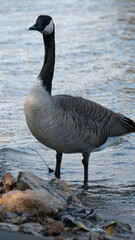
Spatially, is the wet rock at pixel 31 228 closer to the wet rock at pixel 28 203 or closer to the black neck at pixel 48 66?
the wet rock at pixel 28 203

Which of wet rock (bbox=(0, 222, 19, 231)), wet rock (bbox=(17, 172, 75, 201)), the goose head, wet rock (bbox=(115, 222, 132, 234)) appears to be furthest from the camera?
the goose head

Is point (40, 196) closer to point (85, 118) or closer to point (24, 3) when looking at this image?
point (85, 118)

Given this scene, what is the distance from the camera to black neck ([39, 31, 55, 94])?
7316 millimetres

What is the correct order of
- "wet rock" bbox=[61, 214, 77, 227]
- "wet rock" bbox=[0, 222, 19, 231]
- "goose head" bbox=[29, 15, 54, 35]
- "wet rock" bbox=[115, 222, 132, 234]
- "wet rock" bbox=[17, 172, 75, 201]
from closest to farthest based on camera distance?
"wet rock" bbox=[0, 222, 19, 231] → "wet rock" bbox=[61, 214, 77, 227] → "wet rock" bbox=[115, 222, 132, 234] → "wet rock" bbox=[17, 172, 75, 201] → "goose head" bbox=[29, 15, 54, 35]

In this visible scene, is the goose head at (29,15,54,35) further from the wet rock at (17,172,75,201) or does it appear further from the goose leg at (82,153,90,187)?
the wet rock at (17,172,75,201)

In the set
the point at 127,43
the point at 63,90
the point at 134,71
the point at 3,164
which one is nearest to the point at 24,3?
the point at 127,43

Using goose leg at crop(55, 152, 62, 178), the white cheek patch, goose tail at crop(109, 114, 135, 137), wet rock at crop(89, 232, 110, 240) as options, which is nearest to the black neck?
the white cheek patch

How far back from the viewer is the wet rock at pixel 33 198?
5402mm

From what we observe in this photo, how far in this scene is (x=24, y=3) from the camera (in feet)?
88.4

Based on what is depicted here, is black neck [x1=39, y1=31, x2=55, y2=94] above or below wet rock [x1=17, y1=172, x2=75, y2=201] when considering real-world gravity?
above

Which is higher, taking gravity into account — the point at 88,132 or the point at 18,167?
the point at 88,132

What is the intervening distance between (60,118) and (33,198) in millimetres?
1955

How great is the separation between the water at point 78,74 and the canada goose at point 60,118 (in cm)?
70

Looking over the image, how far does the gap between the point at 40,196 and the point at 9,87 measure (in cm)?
829
